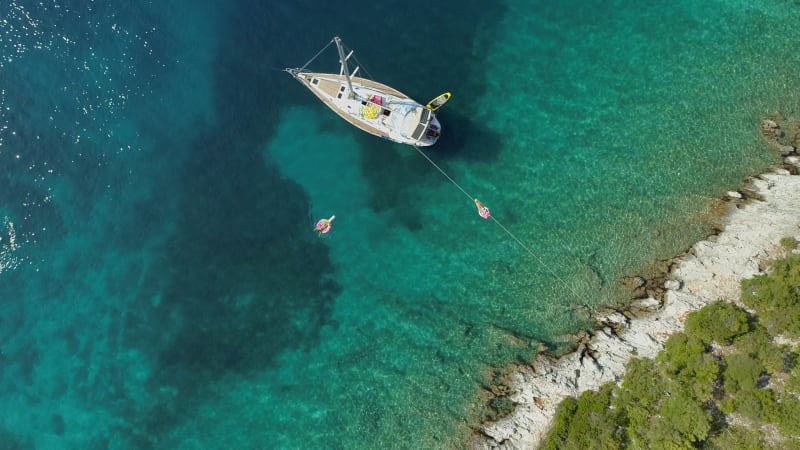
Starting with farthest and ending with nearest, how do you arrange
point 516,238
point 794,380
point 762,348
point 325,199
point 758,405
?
1. point 325,199
2. point 516,238
3. point 762,348
4. point 794,380
5. point 758,405

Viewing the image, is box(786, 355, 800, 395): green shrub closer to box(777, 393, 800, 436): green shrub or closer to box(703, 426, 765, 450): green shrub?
box(777, 393, 800, 436): green shrub

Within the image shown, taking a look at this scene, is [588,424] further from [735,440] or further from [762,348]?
[762,348]

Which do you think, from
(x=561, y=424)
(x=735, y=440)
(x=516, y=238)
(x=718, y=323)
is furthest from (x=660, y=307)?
(x=516, y=238)

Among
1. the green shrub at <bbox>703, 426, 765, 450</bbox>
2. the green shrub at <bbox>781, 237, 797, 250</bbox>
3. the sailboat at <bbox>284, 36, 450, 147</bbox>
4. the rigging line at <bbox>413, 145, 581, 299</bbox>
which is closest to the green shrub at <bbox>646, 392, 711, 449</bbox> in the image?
the green shrub at <bbox>703, 426, 765, 450</bbox>

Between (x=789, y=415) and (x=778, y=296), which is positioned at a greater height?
(x=778, y=296)

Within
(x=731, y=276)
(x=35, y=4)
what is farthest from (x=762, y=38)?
(x=35, y=4)

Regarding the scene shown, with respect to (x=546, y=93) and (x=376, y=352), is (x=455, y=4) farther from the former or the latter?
(x=376, y=352)

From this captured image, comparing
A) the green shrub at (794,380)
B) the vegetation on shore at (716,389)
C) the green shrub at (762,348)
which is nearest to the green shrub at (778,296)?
the vegetation on shore at (716,389)
